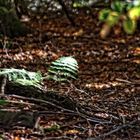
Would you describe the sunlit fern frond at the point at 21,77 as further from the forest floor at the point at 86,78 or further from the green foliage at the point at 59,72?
the forest floor at the point at 86,78

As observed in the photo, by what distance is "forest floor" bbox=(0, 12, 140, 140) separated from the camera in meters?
4.56

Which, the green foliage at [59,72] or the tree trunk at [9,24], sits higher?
the tree trunk at [9,24]

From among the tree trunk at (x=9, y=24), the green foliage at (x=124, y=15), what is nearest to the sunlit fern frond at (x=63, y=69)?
the tree trunk at (x=9, y=24)

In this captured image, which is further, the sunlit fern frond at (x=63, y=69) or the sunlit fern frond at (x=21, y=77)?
the sunlit fern frond at (x=63, y=69)

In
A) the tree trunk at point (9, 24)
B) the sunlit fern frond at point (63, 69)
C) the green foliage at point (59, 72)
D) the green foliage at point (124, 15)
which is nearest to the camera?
the green foliage at point (124, 15)

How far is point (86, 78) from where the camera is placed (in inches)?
289

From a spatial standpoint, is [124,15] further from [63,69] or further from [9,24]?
[9,24]

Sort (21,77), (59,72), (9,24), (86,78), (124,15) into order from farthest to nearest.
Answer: (9,24)
(86,78)
(59,72)
(21,77)
(124,15)

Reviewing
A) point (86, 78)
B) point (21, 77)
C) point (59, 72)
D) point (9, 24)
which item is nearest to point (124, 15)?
point (21, 77)

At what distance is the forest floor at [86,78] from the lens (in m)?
4.56

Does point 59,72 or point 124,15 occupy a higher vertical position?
point 59,72

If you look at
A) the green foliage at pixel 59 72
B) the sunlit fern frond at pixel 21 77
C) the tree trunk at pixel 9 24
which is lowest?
the sunlit fern frond at pixel 21 77

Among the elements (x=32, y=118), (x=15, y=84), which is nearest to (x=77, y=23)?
(x=15, y=84)

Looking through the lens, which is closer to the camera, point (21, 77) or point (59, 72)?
point (21, 77)
